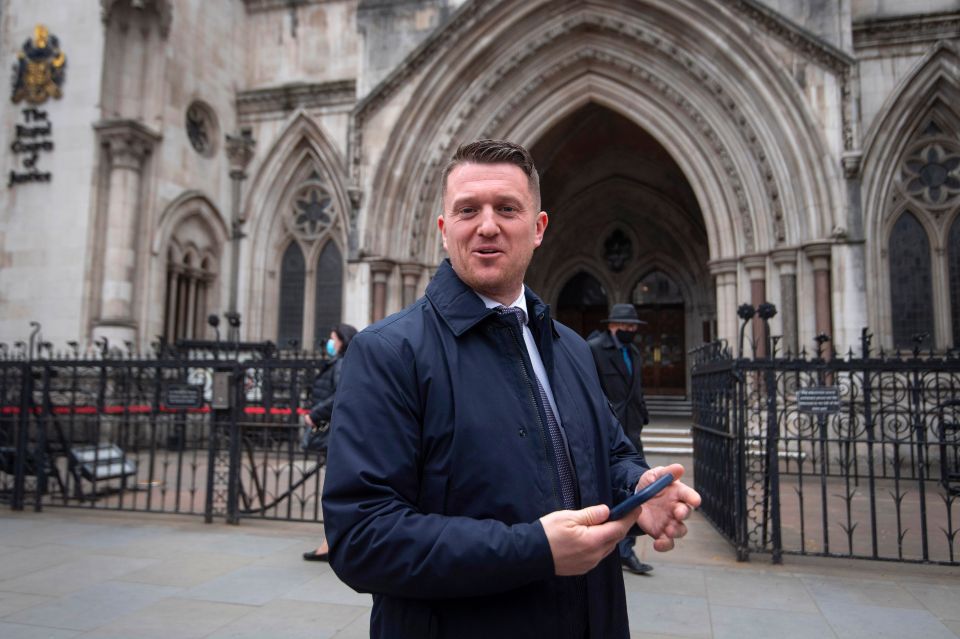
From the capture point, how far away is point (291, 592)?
4582 millimetres

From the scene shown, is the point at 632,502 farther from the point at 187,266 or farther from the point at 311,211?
the point at 311,211

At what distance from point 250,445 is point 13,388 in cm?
341

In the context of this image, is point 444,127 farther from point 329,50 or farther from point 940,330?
point 940,330

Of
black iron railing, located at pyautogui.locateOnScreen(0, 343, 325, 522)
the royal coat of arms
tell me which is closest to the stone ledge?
the royal coat of arms

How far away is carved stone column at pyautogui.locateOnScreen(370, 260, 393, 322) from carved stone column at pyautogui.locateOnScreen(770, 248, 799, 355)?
24.7 ft

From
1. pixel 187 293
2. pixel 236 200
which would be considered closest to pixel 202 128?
pixel 236 200

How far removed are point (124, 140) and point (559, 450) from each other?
14083 millimetres

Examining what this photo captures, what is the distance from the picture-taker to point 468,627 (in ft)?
4.72

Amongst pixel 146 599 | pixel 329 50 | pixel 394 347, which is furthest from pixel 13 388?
pixel 329 50

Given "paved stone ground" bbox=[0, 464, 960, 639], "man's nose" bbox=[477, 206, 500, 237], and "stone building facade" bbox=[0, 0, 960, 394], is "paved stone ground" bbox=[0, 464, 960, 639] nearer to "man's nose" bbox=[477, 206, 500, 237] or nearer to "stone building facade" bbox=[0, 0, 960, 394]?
"man's nose" bbox=[477, 206, 500, 237]

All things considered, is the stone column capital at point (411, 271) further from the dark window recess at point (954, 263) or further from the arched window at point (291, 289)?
the dark window recess at point (954, 263)

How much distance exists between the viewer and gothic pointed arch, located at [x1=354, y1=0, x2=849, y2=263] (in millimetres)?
11875

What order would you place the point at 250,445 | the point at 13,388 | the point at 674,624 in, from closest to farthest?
the point at 674,624 → the point at 250,445 → the point at 13,388

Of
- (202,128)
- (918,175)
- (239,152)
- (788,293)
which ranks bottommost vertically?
(788,293)
